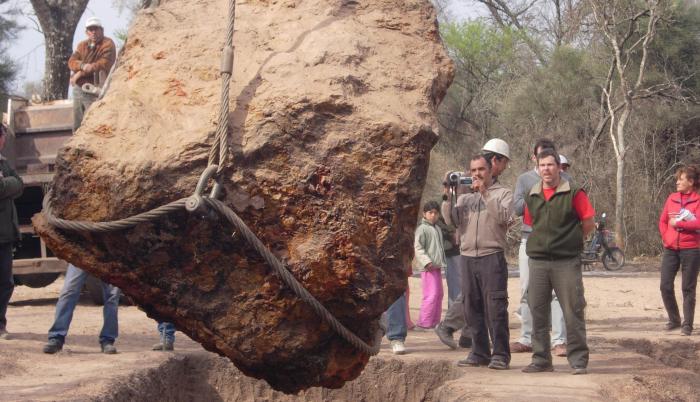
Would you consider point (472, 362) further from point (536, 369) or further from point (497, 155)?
point (497, 155)

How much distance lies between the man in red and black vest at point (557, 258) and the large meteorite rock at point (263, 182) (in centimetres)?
316

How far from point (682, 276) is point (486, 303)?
303 cm

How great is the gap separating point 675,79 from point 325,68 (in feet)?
69.3

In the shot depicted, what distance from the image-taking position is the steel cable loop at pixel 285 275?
317cm

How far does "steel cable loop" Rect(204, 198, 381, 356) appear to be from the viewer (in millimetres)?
3172

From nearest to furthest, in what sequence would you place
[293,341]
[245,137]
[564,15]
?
[245,137]
[293,341]
[564,15]

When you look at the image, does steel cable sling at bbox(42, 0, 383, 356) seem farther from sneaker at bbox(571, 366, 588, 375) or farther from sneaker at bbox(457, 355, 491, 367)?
sneaker at bbox(457, 355, 491, 367)

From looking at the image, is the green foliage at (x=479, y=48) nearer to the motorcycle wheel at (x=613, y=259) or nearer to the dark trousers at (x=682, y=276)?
the motorcycle wheel at (x=613, y=259)

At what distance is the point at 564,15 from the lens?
2897 cm

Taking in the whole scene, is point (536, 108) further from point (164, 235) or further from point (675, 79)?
point (164, 235)

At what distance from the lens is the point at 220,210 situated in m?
3.16

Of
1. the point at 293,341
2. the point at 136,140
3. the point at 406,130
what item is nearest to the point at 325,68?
the point at 406,130

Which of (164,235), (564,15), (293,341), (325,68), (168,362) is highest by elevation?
(564,15)

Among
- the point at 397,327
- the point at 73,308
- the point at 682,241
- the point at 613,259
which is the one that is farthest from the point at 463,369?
the point at 613,259
